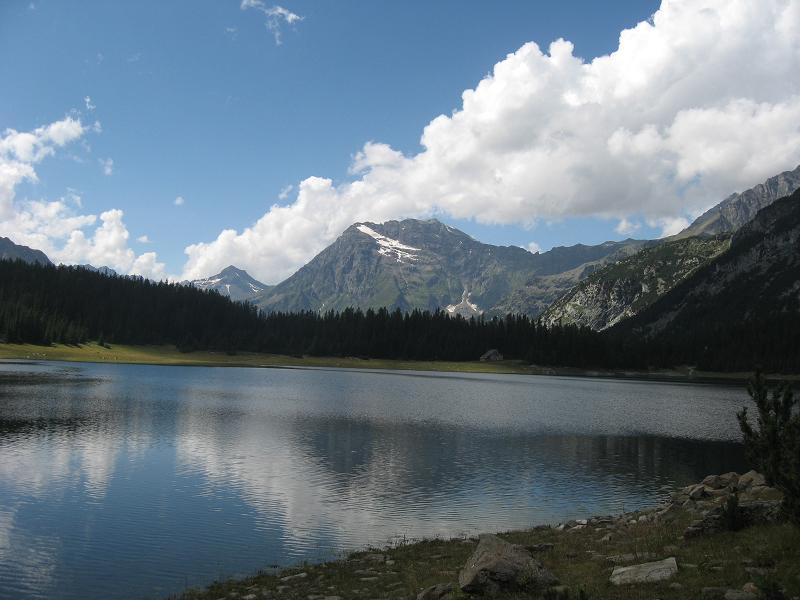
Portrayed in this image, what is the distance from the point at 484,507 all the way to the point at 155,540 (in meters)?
19.3

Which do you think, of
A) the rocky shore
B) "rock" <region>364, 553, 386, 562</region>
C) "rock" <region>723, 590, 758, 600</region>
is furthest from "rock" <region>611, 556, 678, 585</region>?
"rock" <region>364, 553, 386, 562</region>

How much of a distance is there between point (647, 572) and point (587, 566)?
354 cm

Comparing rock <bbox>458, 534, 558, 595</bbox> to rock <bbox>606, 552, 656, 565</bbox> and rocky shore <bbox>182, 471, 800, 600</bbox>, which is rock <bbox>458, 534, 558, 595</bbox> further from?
rock <bbox>606, 552, 656, 565</bbox>

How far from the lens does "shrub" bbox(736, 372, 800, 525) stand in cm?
1958

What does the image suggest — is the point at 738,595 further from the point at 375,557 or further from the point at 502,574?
the point at 375,557

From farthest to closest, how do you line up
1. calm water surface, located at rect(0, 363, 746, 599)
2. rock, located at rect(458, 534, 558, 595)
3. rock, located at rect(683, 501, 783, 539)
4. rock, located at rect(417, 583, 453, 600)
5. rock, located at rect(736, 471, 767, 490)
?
rock, located at rect(736, 471, 767, 490) < calm water surface, located at rect(0, 363, 746, 599) < rock, located at rect(683, 501, 783, 539) < rock, located at rect(417, 583, 453, 600) < rock, located at rect(458, 534, 558, 595)

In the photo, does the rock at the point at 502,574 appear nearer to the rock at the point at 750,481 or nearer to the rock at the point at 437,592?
the rock at the point at 437,592

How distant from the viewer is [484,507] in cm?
3734

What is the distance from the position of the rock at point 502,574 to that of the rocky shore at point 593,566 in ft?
0.10

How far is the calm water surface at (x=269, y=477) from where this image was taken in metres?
27.0

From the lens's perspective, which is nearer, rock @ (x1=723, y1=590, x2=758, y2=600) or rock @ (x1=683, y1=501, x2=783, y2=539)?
rock @ (x1=723, y1=590, x2=758, y2=600)

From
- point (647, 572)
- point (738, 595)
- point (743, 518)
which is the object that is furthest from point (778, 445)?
point (738, 595)

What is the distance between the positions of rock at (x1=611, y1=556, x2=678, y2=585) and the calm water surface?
14383 millimetres

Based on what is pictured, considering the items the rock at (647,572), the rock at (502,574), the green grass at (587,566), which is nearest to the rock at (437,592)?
the green grass at (587,566)
